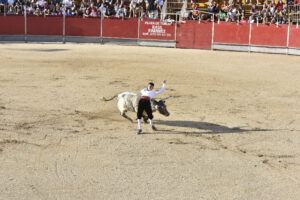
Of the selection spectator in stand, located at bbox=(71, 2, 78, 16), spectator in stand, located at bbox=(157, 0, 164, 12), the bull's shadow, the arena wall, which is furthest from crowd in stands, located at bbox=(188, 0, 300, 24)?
the bull's shadow

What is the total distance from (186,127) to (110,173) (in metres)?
3.73

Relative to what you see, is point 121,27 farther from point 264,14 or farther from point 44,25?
point 264,14

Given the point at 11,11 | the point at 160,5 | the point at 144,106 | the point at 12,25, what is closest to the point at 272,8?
the point at 160,5

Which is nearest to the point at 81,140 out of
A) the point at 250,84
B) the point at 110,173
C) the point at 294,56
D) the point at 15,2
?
the point at 110,173

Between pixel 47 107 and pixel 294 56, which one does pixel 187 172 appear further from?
pixel 294 56

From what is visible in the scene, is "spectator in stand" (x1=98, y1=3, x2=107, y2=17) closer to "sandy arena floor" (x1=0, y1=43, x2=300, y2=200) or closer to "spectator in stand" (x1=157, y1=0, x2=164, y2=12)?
"spectator in stand" (x1=157, y1=0, x2=164, y2=12)

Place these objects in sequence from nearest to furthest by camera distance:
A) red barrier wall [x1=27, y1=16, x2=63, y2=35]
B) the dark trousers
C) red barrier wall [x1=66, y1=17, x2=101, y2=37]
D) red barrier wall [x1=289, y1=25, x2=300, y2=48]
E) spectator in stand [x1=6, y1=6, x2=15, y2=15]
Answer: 1. the dark trousers
2. red barrier wall [x1=289, y1=25, x2=300, y2=48]
3. spectator in stand [x1=6, y1=6, x2=15, y2=15]
4. red barrier wall [x1=27, y1=16, x2=63, y2=35]
5. red barrier wall [x1=66, y1=17, x2=101, y2=37]

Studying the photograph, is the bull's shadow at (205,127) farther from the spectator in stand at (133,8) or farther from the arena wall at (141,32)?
the spectator in stand at (133,8)

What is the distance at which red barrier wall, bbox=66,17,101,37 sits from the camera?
3247cm

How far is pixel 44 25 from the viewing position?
106 ft

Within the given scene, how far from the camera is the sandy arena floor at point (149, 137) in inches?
323

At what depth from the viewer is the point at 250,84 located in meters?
18.8

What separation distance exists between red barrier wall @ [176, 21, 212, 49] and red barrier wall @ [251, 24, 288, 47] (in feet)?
9.30

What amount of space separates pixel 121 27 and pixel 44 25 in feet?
16.3
